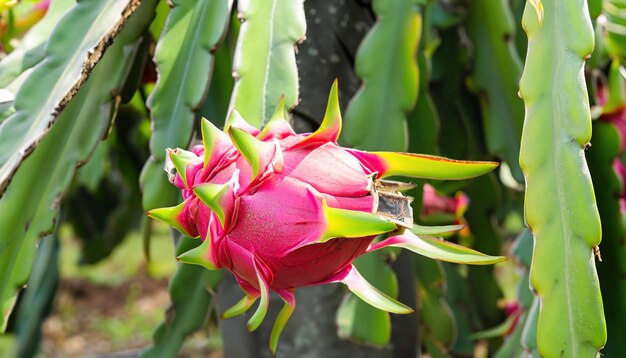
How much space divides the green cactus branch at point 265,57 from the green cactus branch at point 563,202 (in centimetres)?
18

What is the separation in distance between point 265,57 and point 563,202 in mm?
254

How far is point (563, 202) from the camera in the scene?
0.57 m

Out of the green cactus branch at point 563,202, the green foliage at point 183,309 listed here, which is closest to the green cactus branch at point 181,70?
the green foliage at point 183,309

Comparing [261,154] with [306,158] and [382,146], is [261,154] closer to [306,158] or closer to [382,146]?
[306,158]

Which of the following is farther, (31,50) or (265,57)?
(31,50)

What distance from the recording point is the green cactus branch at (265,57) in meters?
0.63

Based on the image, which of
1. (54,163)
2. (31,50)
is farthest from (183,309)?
(31,50)

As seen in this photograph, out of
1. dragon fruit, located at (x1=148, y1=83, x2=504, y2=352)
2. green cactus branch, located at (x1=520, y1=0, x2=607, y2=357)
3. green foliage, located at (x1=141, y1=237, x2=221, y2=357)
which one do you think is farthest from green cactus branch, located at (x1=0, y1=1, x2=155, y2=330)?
green cactus branch, located at (x1=520, y1=0, x2=607, y2=357)

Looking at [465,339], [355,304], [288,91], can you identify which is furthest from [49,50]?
[465,339]

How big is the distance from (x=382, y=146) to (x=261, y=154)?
325 mm

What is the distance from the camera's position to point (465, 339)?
133 centimetres

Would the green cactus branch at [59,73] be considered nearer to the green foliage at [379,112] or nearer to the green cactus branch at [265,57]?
the green foliage at [379,112]

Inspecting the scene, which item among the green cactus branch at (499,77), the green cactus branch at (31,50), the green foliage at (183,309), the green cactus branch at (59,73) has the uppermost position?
the green cactus branch at (59,73)

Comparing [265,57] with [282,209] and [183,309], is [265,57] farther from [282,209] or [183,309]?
[183,309]
